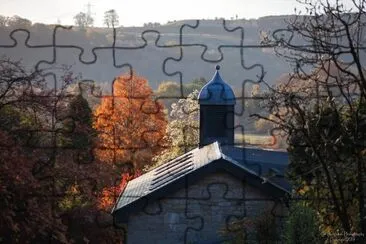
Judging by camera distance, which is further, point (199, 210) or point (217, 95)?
point (217, 95)

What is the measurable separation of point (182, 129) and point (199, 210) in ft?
69.1

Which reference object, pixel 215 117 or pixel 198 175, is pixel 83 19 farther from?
pixel 198 175

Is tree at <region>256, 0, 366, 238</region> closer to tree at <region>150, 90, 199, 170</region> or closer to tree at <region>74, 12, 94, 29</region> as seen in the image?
tree at <region>74, 12, 94, 29</region>

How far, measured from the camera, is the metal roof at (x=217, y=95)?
19.9m

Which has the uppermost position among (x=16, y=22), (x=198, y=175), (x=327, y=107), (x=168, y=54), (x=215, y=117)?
(x=168, y=54)

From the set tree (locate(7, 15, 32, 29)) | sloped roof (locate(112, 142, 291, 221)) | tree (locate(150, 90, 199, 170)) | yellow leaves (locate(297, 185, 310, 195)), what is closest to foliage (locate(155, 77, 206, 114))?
tree (locate(150, 90, 199, 170))

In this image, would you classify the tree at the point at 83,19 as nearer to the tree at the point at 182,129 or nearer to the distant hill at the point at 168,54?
the distant hill at the point at 168,54

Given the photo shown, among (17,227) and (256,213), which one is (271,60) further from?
(17,227)

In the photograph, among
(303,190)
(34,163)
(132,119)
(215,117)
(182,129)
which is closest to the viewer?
(34,163)

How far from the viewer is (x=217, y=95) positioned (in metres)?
20.8

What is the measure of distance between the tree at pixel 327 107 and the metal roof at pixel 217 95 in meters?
6.26

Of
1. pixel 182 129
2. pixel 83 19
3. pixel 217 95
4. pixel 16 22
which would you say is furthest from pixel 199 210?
pixel 182 129

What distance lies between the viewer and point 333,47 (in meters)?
9.91

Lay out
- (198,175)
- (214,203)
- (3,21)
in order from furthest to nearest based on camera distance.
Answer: (3,21) → (214,203) → (198,175)
